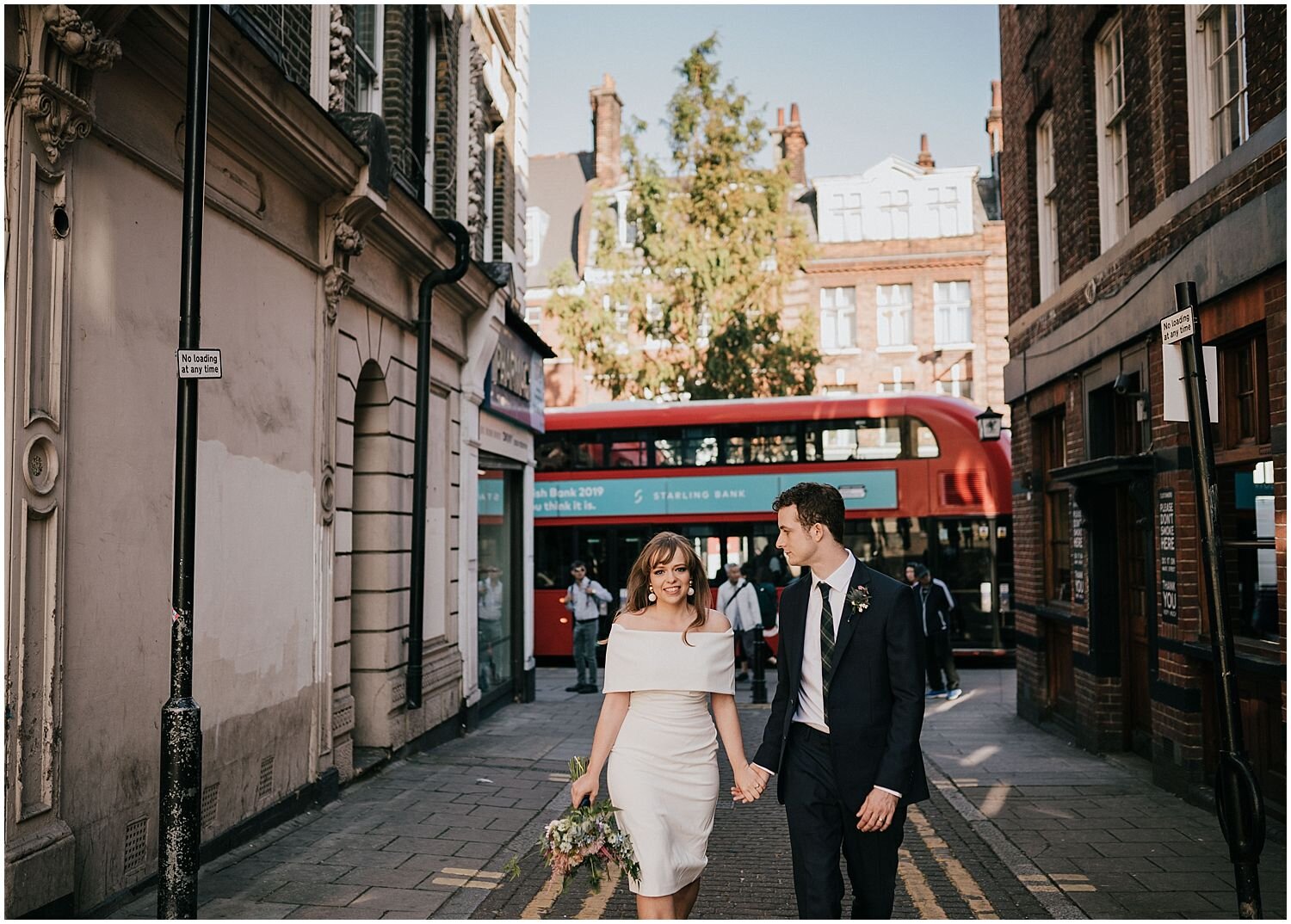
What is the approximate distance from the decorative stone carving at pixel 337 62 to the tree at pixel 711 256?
46.3ft

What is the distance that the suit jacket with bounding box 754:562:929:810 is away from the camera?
161 inches

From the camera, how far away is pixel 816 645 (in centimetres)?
436

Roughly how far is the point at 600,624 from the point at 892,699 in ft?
49.8

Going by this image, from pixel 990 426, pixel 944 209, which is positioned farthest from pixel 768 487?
pixel 944 209

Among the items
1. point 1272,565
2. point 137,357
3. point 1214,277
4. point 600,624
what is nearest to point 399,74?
point 137,357

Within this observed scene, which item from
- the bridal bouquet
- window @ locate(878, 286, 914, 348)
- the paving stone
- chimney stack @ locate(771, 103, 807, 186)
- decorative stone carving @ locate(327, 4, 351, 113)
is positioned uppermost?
chimney stack @ locate(771, 103, 807, 186)

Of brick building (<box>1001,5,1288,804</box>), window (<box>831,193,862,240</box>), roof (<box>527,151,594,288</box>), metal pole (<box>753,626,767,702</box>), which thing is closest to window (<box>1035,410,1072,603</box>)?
brick building (<box>1001,5,1288,804</box>)

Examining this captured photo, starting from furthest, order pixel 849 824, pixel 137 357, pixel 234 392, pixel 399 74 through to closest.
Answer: pixel 399 74 → pixel 234 392 → pixel 137 357 → pixel 849 824

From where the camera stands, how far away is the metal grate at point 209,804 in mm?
6574

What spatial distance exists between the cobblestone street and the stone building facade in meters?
0.54

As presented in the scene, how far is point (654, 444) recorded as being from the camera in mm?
19156

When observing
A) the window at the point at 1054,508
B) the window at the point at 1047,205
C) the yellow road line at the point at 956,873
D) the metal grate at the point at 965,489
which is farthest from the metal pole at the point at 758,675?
the yellow road line at the point at 956,873

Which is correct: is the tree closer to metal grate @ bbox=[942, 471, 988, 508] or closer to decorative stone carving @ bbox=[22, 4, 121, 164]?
metal grate @ bbox=[942, 471, 988, 508]

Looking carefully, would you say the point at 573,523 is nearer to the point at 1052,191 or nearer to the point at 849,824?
the point at 1052,191
